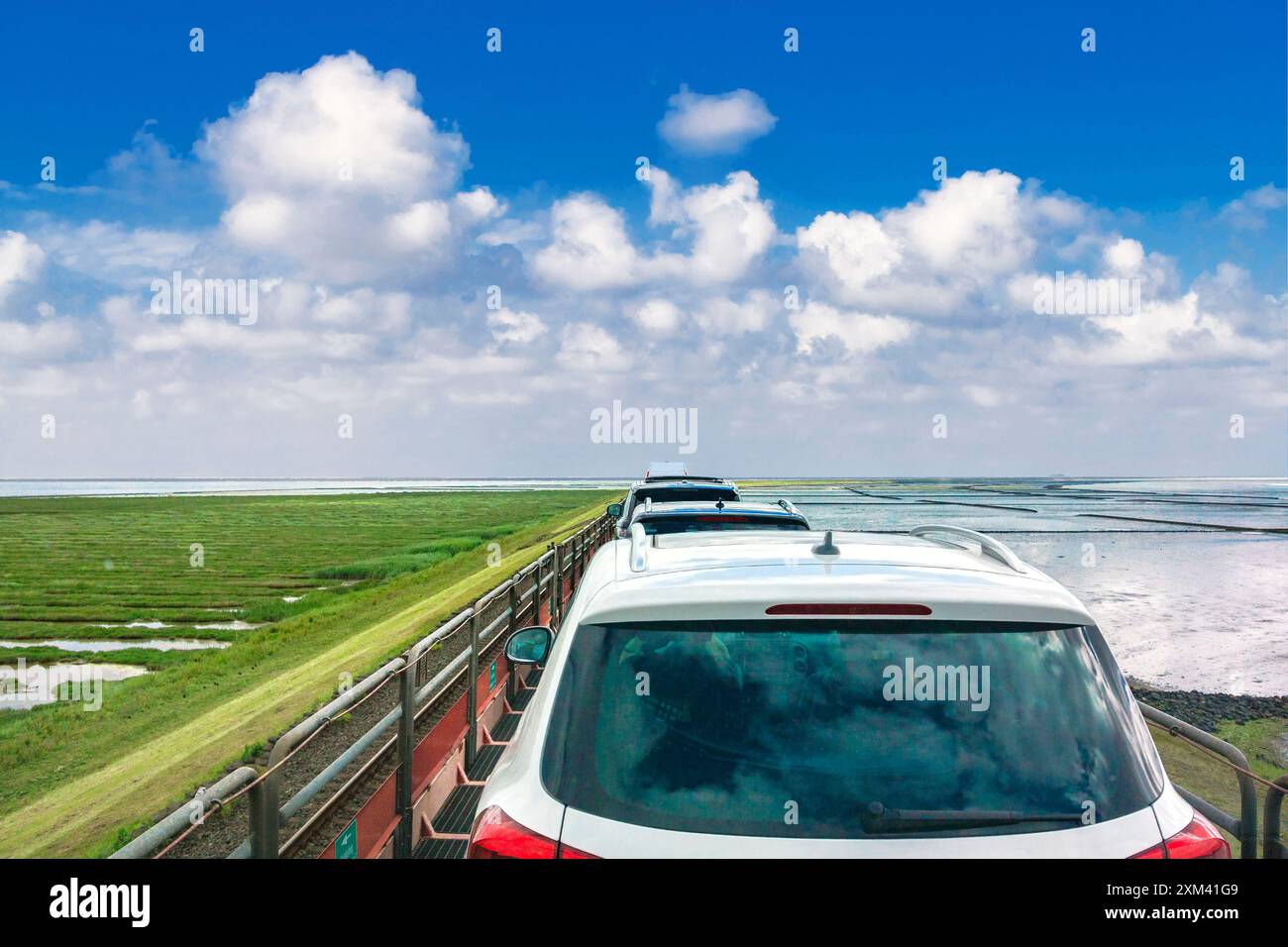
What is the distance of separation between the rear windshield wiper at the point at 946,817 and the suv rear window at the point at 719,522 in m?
5.41

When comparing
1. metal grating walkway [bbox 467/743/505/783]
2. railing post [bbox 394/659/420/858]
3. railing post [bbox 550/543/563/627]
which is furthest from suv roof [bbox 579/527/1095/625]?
railing post [bbox 550/543/563/627]

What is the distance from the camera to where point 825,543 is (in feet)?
9.38

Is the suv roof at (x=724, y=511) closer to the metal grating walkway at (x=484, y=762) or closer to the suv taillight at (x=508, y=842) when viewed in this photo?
the metal grating walkway at (x=484, y=762)

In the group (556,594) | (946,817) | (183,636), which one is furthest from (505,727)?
(183,636)

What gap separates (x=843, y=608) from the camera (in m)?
2.25

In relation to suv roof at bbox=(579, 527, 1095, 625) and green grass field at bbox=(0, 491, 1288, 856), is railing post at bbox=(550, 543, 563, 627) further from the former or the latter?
suv roof at bbox=(579, 527, 1095, 625)

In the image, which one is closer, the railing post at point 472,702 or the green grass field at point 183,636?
the railing post at point 472,702

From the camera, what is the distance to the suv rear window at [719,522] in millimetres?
7621

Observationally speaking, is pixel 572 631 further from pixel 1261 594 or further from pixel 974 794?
pixel 1261 594

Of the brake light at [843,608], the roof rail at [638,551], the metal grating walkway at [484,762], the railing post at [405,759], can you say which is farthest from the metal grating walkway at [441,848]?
the brake light at [843,608]

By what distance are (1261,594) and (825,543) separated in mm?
25454

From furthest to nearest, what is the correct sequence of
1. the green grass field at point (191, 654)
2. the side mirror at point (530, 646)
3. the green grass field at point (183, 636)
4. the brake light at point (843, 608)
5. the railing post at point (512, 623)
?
the green grass field at point (183, 636), the railing post at point (512, 623), the green grass field at point (191, 654), the side mirror at point (530, 646), the brake light at point (843, 608)

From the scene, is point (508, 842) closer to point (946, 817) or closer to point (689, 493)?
point (946, 817)

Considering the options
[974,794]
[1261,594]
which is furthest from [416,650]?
A: [1261,594]
